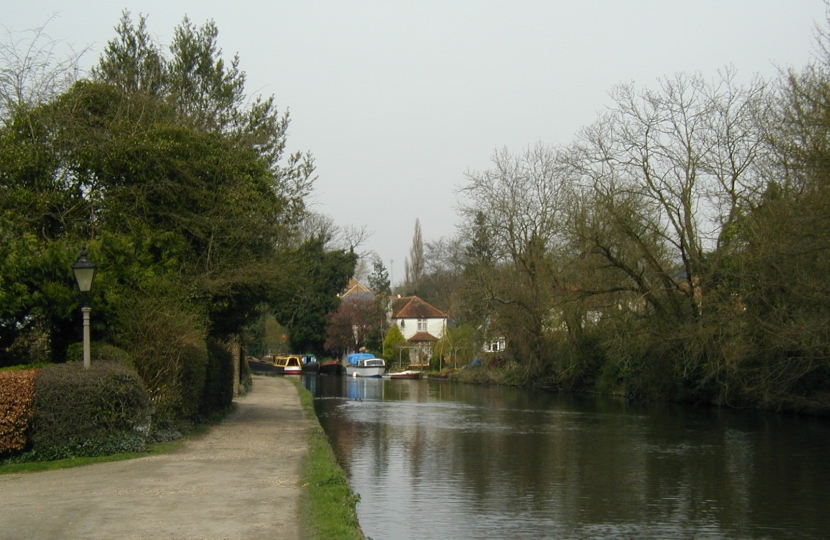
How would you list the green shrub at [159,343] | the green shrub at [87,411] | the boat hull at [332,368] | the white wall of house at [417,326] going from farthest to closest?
the white wall of house at [417,326]
the boat hull at [332,368]
the green shrub at [159,343]
the green shrub at [87,411]

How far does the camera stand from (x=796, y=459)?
17.6 m

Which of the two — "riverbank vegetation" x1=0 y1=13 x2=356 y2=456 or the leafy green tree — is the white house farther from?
"riverbank vegetation" x1=0 y1=13 x2=356 y2=456

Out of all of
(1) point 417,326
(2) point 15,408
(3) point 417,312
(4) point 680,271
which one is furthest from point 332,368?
(2) point 15,408

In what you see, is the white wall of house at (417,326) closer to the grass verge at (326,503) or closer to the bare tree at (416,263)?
the bare tree at (416,263)

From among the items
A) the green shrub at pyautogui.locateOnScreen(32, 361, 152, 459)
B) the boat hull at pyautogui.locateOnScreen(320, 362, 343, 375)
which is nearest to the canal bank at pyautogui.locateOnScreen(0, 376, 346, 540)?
the green shrub at pyautogui.locateOnScreen(32, 361, 152, 459)

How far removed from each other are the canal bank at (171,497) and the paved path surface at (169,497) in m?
0.01

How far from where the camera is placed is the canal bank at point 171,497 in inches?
340

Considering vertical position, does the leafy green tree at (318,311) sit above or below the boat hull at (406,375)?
above

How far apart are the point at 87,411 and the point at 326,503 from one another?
5690 millimetres

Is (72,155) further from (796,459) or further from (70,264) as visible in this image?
(796,459)

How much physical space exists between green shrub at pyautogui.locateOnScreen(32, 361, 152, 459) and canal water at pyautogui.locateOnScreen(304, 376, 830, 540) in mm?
3942

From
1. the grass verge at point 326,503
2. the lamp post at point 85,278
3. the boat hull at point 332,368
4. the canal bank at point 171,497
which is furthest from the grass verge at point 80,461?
the boat hull at point 332,368

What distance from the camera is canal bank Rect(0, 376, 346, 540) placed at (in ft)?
28.3

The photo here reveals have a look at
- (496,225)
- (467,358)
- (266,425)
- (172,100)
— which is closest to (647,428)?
(266,425)
